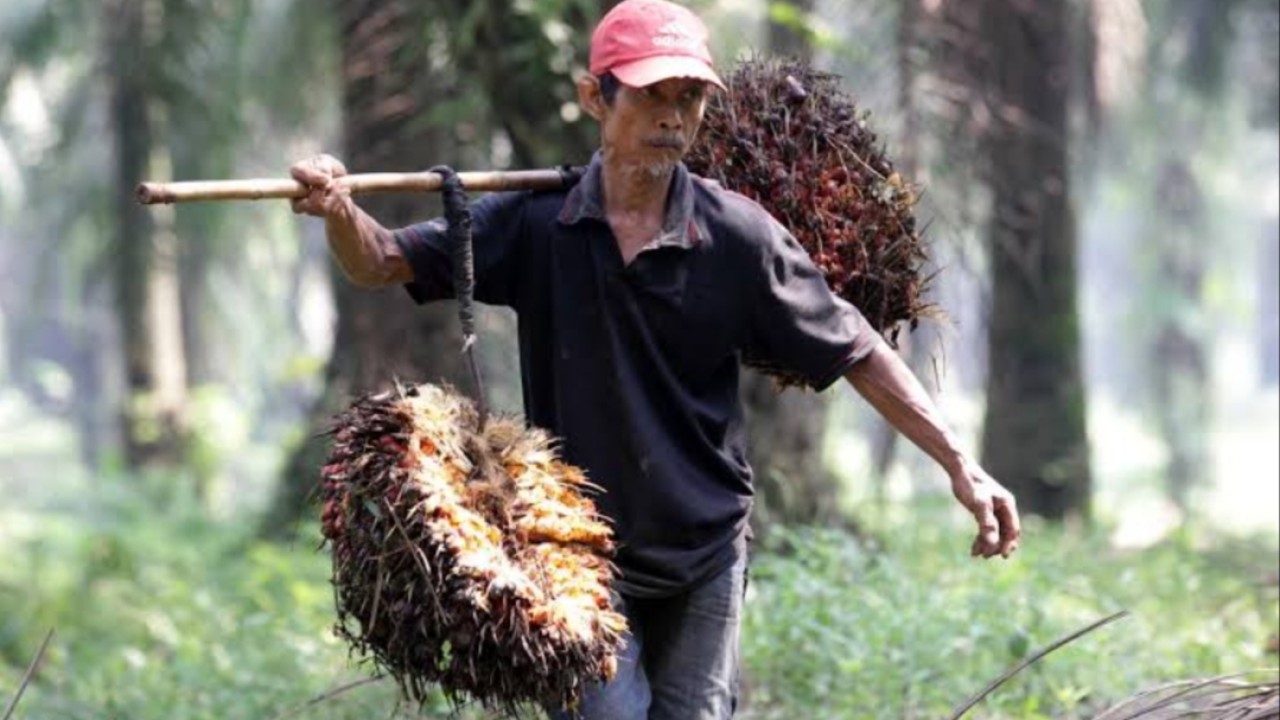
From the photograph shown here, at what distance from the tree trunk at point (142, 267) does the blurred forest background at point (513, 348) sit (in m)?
0.05

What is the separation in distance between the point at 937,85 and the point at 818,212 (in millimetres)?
6219

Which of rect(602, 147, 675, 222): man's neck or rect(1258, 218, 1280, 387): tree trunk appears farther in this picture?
rect(1258, 218, 1280, 387): tree trunk

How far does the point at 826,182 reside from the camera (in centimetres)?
563

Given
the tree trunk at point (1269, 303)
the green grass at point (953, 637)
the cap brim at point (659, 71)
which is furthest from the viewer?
the tree trunk at point (1269, 303)

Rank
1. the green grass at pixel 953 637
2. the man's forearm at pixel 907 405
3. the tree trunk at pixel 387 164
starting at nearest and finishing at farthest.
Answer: the man's forearm at pixel 907 405 → the green grass at pixel 953 637 → the tree trunk at pixel 387 164

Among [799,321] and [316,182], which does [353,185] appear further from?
[799,321]

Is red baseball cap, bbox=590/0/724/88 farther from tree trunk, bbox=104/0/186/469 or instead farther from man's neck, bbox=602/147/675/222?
tree trunk, bbox=104/0/186/469

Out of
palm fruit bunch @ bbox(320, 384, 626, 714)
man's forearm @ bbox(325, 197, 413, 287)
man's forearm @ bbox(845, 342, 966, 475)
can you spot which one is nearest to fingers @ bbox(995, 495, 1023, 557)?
man's forearm @ bbox(845, 342, 966, 475)

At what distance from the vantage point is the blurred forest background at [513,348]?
7938 millimetres

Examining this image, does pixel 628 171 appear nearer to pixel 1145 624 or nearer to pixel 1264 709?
pixel 1264 709

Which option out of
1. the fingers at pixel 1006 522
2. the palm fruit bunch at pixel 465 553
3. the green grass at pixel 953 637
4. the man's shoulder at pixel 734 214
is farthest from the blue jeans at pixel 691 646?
the green grass at pixel 953 637

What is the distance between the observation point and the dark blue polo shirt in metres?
5.01

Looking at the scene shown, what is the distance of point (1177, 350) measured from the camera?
32094 mm

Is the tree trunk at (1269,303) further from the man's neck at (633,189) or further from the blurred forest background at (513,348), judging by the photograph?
Answer: the man's neck at (633,189)
